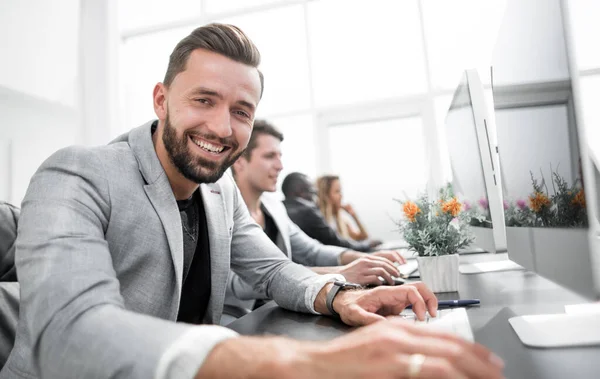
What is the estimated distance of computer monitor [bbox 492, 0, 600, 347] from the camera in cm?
56

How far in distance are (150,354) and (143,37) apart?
5.05m

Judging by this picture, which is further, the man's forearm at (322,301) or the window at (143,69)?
the window at (143,69)

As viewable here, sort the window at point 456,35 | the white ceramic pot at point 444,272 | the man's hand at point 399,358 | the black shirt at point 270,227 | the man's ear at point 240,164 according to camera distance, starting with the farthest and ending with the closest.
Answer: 1. the window at point 456,35
2. the man's ear at point 240,164
3. the black shirt at point 270,227
4. the white ceramic pot at point 444,272
5. the man's hand at point 399,358

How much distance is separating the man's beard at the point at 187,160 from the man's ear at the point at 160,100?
5 centimetres

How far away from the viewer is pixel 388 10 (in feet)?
13.7

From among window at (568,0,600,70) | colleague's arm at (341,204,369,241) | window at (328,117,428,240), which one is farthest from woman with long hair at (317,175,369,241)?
window at (568,0,600,70)

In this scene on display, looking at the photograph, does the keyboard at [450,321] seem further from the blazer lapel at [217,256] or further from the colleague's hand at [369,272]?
the blazer lapel at [217,256]

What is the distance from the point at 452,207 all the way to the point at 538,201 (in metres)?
0.43

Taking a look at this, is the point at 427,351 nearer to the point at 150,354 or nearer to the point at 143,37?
the point at 150,354

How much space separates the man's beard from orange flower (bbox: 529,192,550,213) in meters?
0.73

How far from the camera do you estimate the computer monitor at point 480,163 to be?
1.17 metres

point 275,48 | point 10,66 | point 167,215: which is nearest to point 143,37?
point 275,48

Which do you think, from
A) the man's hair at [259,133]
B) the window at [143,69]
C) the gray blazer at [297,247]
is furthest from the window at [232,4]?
the gray blazer at [297,247]

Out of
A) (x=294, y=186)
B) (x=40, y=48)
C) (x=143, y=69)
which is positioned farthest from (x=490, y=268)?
(x=143, y=69)
